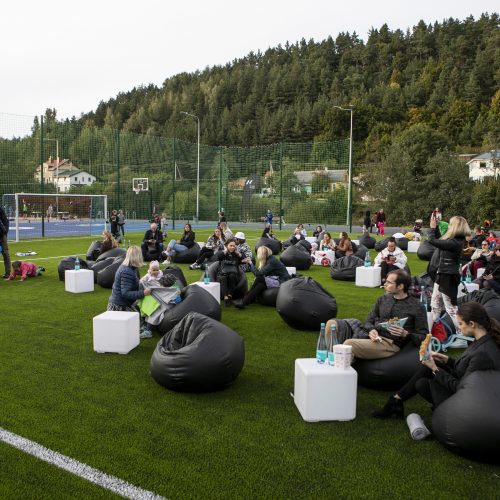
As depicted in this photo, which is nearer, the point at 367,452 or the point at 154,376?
the point at 367,452

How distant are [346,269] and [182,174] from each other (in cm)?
2638

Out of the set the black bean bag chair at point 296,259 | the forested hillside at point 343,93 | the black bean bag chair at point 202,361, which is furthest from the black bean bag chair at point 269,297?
the forested hillside at point 343,93

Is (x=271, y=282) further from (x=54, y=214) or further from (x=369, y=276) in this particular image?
(x=54, y=214)

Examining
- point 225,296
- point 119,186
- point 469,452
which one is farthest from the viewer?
Answer: point 119,186

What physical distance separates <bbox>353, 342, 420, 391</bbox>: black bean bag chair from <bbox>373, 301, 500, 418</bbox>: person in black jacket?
574mm

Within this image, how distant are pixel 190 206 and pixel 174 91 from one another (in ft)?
308

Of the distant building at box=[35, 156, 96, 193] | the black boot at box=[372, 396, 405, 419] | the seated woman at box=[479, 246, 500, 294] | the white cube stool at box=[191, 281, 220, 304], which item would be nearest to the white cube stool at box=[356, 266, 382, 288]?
the seated woman at box=[479, 246, 500, 294]

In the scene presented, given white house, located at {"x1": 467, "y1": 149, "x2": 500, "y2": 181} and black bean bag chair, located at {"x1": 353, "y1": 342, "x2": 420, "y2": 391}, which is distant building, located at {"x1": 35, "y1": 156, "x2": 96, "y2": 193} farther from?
white house, located at {"x1": 467, "y1": 149, "x2": 500, "y2": 181}

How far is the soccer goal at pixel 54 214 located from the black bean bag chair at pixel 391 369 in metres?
22.2

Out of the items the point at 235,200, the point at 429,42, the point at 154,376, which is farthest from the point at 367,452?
the point at 429,42

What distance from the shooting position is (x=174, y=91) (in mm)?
125625

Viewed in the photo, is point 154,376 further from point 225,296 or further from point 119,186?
point 119,186

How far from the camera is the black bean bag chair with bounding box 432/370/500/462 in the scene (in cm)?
382

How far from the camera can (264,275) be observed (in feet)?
31.7
